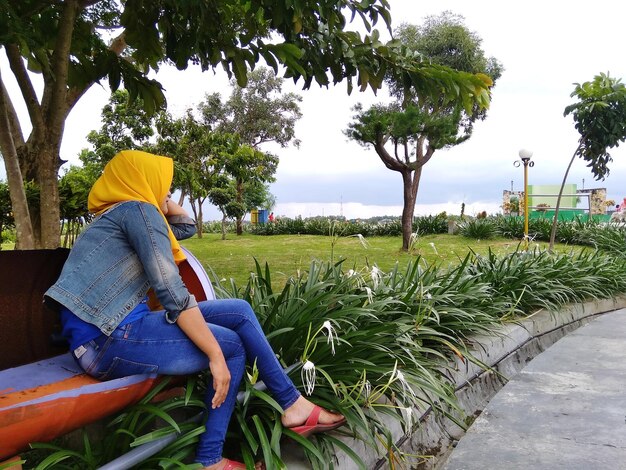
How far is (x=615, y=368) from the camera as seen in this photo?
14.6ft

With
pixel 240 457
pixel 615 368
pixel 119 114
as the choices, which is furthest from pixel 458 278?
pixel 119 114

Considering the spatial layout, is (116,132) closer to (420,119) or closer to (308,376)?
(420,119)

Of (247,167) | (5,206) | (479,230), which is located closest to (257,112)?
(247,167)

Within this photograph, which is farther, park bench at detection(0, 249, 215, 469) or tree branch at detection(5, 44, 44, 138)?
tree branch at detection(5, 44, 44, 138)

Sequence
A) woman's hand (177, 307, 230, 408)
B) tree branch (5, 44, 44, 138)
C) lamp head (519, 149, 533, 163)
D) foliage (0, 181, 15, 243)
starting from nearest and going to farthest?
woman's hand (177, 307, 230, 408) < tree branch (5, 44, 44, 138) < foliage (0, 181, 15, 243) < lamp head (519, 149, 533, 163)

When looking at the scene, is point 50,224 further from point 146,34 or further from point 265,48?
point 265,48

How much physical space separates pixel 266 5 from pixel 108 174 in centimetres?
178

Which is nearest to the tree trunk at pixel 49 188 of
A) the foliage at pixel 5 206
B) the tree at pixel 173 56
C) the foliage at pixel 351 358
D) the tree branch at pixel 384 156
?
the tree at pixel 173 56

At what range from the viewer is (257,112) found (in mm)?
29344

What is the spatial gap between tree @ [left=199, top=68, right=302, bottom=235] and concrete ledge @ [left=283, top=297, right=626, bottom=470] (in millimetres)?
24130

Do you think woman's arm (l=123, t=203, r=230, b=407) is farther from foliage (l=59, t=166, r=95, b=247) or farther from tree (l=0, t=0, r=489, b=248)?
foliage (l=59, t=166, r=95, b=247)

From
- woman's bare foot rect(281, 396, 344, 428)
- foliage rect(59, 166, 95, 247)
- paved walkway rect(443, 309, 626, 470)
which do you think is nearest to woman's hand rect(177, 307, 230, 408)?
woman's bare foot rect(281, 396, 344, 428)

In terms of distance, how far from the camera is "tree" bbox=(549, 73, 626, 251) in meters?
11.9

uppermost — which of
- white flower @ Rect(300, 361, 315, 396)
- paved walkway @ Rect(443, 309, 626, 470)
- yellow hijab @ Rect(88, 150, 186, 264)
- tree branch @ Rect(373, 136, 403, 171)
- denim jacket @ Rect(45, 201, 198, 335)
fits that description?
tree branch @ Rect(373, 136, 403, 171)
